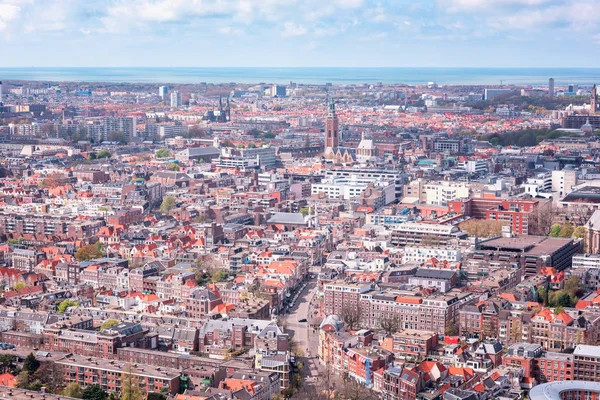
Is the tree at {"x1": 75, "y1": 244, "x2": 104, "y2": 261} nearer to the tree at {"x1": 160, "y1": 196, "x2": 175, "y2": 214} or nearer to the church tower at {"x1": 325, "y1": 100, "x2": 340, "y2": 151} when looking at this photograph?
the tree at {"x1": 160, "y1": 196, "x2": 175, "y2": 214}

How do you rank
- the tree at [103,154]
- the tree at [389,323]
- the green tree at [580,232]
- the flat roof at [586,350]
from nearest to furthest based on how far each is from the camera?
the flat roof at [586,350]
the tree at [389,323]
the green tree at [580,232]
the tree at [103,154]

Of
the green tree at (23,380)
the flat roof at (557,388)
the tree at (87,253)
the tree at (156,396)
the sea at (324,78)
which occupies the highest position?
the sea at (324,78)

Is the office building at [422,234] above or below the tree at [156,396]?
above

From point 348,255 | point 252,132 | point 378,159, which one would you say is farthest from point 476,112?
point 348,255

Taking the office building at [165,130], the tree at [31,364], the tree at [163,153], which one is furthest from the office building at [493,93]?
the tree at [31,364]

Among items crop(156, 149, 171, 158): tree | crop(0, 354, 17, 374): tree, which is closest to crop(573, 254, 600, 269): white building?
crop(0, 354, 17, 374): tree

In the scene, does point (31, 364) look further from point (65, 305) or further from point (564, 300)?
point (564, 300)

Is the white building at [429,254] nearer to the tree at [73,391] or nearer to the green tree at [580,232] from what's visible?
the green tree at [580,232]
